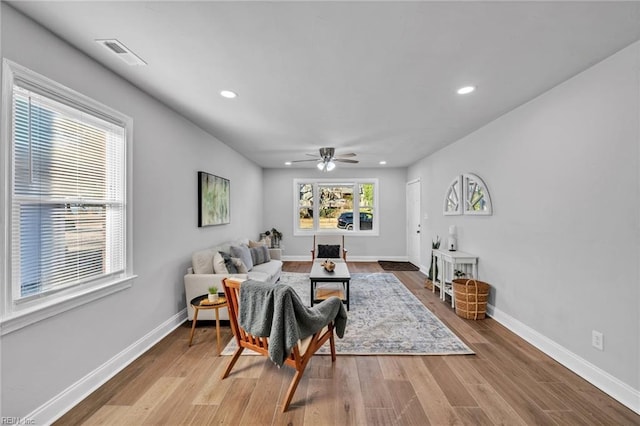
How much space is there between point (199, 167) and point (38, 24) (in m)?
2.12

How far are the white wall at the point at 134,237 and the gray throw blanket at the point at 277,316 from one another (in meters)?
1.17

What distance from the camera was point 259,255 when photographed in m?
4.71

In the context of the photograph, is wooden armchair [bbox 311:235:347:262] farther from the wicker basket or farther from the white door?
the wicker basket

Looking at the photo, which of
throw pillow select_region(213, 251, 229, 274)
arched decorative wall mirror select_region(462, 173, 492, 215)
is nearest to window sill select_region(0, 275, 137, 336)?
throw pillow select_region(213, 251, 229, 274)

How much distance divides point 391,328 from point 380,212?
4423 millimetres

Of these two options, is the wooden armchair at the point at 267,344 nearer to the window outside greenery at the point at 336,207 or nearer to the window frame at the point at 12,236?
the window frame at the point at 12,236

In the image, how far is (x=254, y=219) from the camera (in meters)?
6.48

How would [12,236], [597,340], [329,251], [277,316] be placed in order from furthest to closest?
[329,251], [597,340], [277,316], [12,236]

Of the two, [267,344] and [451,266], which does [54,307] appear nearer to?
[267,344]

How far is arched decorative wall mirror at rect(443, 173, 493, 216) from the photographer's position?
3602 millimetres

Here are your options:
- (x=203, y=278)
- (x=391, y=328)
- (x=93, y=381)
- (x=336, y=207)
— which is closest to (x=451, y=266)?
(x=391, y=328)

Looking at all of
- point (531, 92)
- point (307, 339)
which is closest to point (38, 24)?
point (307, 339)

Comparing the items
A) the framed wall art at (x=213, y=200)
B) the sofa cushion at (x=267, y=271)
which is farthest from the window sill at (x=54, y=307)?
the sofa cushion at (x=267, y=271)

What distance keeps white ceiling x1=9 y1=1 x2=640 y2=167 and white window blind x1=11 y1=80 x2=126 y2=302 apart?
526mm
